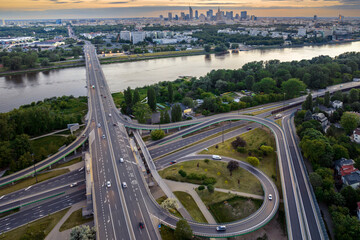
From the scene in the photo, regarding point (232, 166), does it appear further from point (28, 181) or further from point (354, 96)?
point (354, 96)

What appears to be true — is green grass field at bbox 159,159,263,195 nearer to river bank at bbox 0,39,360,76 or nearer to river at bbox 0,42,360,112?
river at bbox 0,42,360,112

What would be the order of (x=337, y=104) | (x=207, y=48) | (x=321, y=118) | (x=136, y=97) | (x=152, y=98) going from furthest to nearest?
1. (x=207, y=48)
2. (x=152, y=98)
3. (x=136, y=97)
4. (x=337, y=104)
5. (x=321, y=118)

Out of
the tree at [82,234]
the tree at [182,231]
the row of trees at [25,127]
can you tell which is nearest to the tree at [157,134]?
the row of trees at [25,127]

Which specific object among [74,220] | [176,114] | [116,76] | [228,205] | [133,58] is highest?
[133,58]

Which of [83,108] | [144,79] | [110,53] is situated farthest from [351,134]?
[110,53]

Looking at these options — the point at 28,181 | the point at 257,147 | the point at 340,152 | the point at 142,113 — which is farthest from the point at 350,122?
the point at 28,181

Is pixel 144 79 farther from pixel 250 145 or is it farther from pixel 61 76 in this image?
pixel 250 145

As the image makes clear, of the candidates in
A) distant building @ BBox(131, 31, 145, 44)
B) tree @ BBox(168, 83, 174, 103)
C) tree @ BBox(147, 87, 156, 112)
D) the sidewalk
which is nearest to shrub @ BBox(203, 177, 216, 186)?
the sidewalk

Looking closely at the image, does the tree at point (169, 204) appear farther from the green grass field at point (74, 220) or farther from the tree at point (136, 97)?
the tree at point (136, 97)
